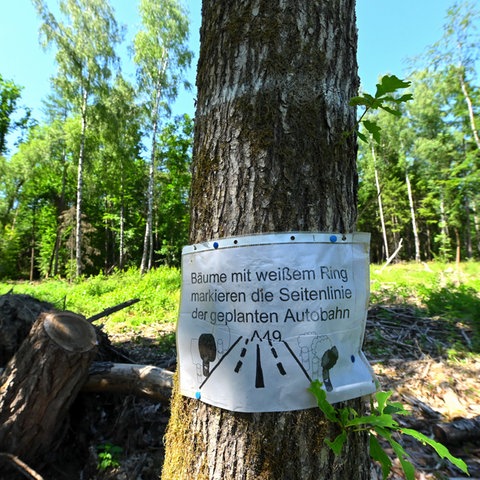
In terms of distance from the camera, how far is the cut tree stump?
2.40m

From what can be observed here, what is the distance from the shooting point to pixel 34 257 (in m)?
33.7

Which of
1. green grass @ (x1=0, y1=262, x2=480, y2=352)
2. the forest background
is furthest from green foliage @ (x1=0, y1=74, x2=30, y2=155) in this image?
green grass @ (x1=0, y1=262, x2=480, y2=352)

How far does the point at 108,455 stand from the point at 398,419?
2.28 meters

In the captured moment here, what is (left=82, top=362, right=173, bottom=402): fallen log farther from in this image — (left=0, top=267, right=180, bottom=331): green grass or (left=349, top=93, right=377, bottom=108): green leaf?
(left=0, top=267, right=180, bottom=331): green grass

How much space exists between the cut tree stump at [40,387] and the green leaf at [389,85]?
8.27 ft

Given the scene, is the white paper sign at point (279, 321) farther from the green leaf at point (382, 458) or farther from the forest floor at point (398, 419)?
the forest floor at point (398, 419)

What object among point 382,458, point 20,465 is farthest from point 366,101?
point 20,465

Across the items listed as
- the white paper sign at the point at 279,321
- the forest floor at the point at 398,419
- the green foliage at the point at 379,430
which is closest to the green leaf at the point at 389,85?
the white paper sign at the point at 279,321

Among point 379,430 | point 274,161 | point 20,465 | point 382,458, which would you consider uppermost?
point 274,161

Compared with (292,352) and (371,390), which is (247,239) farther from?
(371,390)

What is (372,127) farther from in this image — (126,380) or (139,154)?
(139,154)

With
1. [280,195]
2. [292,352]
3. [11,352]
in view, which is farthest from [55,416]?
[280,195]

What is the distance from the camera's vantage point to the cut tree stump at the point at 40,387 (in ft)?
7.86

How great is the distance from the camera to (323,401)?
3.19 feet
